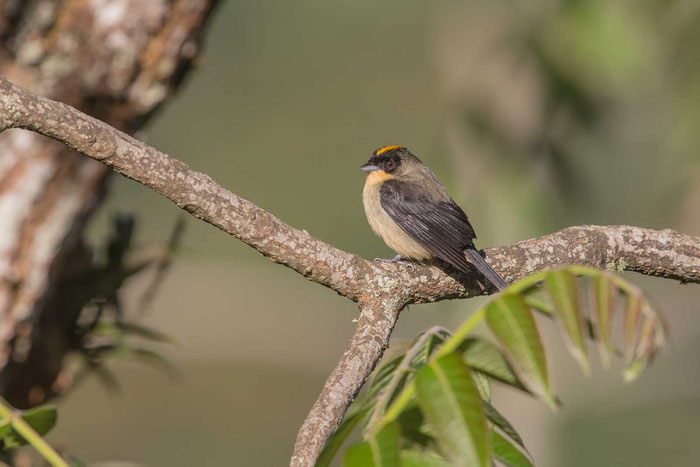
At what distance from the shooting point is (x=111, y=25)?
3.63 metres

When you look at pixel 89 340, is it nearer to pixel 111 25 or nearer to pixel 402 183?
pixel 111 25

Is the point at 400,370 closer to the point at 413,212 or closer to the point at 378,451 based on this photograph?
the point at 378,451

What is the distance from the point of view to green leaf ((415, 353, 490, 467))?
1.35m

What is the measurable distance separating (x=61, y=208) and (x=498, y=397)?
175 inches

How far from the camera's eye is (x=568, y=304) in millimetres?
1497

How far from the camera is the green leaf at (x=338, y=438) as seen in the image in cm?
Answer: 173

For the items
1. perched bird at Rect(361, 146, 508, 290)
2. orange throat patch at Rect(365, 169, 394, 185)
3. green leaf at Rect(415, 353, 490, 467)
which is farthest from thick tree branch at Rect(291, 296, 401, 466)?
orange throat patch at Rect(365, 169, 394, 185)

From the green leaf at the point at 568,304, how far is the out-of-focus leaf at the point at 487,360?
1.41 ft

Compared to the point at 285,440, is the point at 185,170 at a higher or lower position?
higher

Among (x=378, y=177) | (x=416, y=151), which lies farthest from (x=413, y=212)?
(x=416, y=151)

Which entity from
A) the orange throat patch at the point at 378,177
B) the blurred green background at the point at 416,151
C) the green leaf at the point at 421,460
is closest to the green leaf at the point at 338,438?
the green leaf at the point at 421,460

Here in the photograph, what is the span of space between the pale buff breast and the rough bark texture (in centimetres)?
128

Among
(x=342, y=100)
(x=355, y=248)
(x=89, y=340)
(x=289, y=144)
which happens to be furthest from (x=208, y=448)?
(x=89, y=340)

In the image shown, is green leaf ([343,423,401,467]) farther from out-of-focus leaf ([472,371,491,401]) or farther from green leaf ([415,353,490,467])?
out-of-focus leaf ([472,371,491,401])
